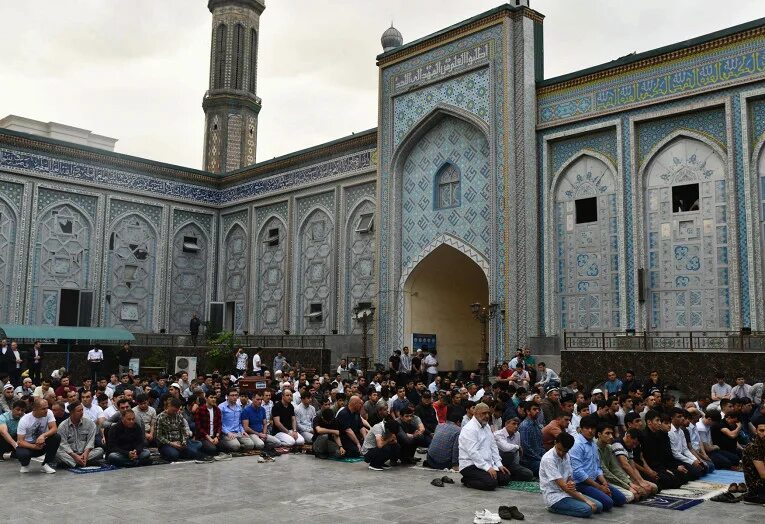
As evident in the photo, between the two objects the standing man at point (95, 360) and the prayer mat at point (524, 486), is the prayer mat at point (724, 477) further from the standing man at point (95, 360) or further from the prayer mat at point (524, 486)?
the standing man at point (95, 360)

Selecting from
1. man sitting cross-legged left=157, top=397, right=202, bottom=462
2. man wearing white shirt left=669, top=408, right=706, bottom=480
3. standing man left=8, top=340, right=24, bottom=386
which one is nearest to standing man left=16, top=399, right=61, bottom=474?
man sitting cross-legged left=157, top=397, right=202, bottom=462

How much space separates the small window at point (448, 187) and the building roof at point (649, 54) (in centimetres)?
278

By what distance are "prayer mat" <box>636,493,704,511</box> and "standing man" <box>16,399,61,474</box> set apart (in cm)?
586

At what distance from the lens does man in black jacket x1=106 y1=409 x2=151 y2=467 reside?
8359 millimetres

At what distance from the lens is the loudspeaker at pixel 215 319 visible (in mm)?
23562

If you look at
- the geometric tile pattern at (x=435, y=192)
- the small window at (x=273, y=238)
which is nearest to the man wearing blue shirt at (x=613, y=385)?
the geometric tile pattern at (x=435, y=192)

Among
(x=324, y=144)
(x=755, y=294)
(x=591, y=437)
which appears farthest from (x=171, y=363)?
(x=591, y=437)

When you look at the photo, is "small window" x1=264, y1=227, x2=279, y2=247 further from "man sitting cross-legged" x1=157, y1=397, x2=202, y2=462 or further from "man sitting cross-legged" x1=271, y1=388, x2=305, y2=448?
"man sitting cross-legged" x1=157, y1=397, x2=202, y2=462

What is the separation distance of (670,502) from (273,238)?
17.8 metres

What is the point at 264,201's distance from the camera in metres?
23.5

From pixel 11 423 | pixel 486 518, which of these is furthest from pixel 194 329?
pixel 486 518

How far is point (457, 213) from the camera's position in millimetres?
17500

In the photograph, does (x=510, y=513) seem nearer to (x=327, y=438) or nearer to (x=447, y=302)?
(x=327, y=438)

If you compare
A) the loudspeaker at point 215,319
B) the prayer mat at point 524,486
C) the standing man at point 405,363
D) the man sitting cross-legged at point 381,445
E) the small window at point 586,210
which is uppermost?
the small window at point 586,210
